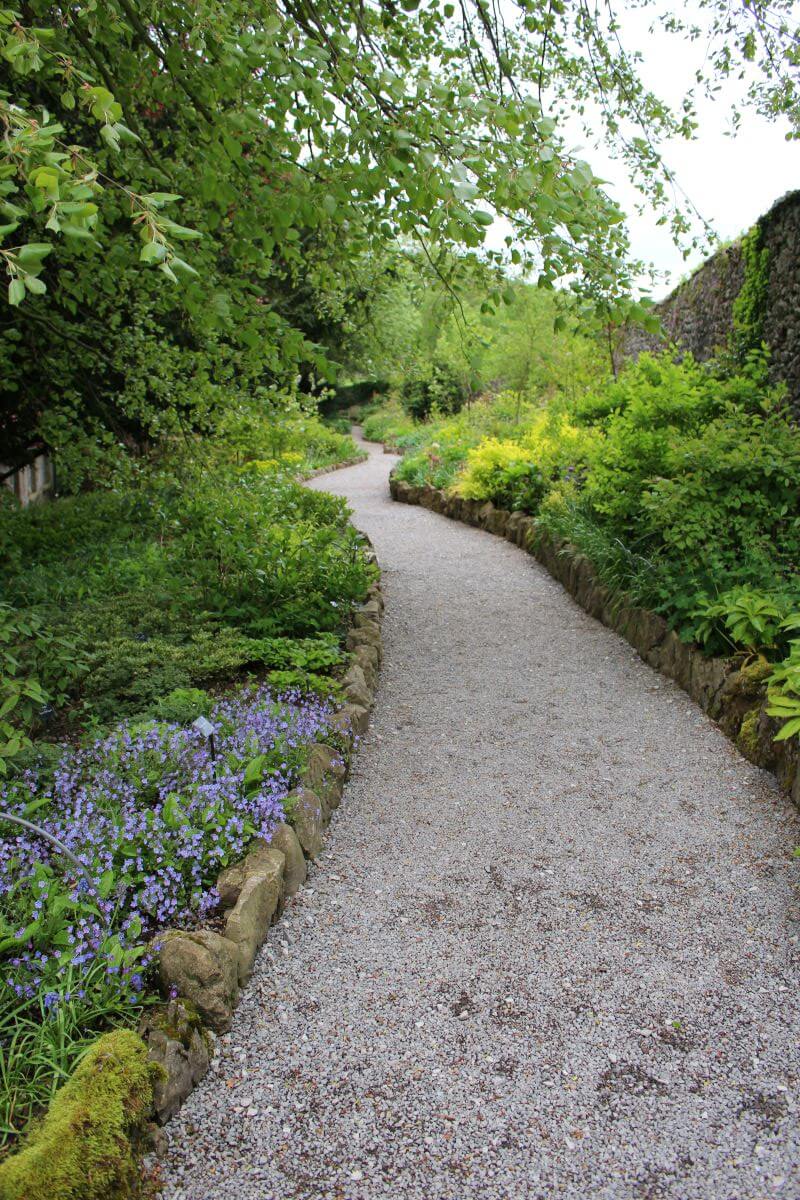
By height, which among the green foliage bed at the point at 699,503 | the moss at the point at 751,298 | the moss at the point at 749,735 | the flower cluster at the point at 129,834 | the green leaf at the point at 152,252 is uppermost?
the moss at the point at 751,298

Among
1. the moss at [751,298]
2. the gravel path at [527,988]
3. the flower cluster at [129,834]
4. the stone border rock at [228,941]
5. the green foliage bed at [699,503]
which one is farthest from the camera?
the moss at [751,298]

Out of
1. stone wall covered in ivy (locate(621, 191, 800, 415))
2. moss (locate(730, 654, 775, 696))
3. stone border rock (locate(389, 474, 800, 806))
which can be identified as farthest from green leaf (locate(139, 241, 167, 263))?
stone wall covered in ivy (locate(621, 191, 800, 415))

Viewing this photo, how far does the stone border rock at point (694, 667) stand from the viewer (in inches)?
153

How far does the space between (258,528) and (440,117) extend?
377cm

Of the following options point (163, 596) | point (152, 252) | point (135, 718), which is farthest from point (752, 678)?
point (152, 252)

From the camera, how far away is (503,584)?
7754 millimetres

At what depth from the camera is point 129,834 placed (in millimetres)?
2691

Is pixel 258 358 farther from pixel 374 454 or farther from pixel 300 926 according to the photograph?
pixel 374 454

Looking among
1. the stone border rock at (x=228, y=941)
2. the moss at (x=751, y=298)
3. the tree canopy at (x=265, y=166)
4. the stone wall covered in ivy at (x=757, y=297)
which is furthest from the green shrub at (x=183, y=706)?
the moss at (x=751, y=298)

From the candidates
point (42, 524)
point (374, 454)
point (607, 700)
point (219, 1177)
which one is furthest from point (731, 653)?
point (374, 454)

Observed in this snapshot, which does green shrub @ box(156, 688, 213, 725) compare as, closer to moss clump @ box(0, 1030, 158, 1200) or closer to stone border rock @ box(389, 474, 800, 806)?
moss clump @ box(0, 1030, 158, 1200)

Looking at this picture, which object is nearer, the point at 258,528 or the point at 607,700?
the point at 607,700

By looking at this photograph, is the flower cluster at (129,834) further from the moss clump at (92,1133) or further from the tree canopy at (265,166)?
the tree canopy at (265,166)

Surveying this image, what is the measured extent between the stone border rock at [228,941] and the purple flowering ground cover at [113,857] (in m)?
0.07
